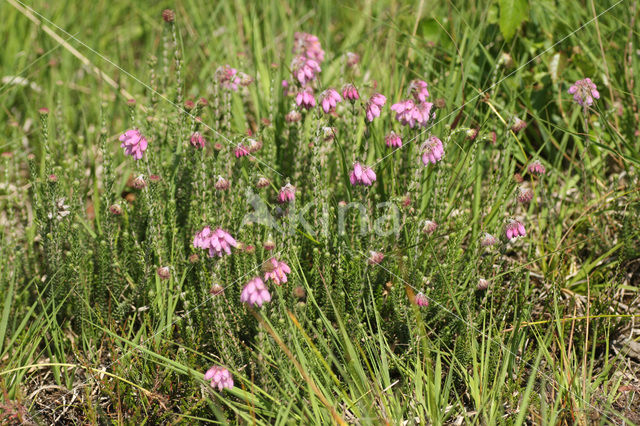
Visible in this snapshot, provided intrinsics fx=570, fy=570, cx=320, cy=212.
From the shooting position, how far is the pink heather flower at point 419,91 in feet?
9.29

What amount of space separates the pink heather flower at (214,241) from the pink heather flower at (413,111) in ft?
3.39

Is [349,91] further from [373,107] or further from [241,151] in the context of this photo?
[241,151]

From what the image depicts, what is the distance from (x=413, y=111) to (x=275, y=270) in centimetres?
105

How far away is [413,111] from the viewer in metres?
2.75

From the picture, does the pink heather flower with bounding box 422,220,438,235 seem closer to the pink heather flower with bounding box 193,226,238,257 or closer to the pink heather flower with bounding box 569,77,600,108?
the pink heather flower with bounding box 193,226,238,257

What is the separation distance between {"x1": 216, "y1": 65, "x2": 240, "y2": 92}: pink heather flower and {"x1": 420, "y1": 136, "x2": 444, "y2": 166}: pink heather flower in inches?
45.6

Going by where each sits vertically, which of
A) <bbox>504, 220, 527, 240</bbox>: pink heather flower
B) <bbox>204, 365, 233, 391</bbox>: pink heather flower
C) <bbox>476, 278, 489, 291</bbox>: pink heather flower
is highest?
<bbox>504, 220, 527, 240</bbox>: pink heather flower

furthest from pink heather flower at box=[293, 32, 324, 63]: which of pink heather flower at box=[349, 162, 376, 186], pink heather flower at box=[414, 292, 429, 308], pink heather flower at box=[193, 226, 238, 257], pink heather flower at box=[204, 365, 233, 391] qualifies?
pink heather flower at box=[204, 365, 233, 391]

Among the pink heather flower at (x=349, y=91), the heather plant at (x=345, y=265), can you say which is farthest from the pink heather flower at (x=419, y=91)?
the pink heather flower at (x=349, y=91)

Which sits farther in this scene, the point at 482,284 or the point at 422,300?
the point at 482,284

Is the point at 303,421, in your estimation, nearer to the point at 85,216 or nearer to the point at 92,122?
the point at 85,216

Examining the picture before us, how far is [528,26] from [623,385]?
242 centimetres

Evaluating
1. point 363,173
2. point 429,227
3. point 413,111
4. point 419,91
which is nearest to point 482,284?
point 429,227

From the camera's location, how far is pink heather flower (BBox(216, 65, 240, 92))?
3.19m
